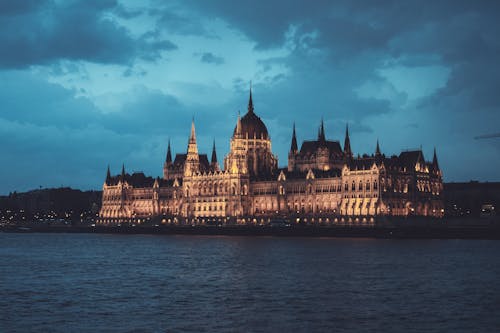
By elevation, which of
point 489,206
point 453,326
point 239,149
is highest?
point 239,149

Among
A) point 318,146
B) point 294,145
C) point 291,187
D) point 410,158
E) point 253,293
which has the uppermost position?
point 294,145

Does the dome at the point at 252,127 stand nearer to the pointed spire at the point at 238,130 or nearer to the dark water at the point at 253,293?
the pointed spire at the point at 238,130

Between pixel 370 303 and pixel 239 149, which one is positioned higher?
pixel 239 149

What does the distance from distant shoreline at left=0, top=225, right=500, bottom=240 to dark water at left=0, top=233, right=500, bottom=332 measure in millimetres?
40879

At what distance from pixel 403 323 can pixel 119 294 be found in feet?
62.4

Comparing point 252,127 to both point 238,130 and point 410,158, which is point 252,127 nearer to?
point 238,130

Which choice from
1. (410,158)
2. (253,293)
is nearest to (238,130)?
(410,158)

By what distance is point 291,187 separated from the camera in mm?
165125

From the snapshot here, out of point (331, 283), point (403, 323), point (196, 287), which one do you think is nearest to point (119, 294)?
point (196, 287)

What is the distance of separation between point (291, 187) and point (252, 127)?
2440cm

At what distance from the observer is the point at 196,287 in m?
57.1

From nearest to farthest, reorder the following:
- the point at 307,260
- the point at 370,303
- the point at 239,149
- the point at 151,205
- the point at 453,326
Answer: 1. the point at 453,326
2. the point at 370,303
3. the point at 307,260
4. the point at 239,149
5. the point at 151,205

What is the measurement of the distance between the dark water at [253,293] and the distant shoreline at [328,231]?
40.9 metres

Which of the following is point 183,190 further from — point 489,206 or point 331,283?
point 331,283
